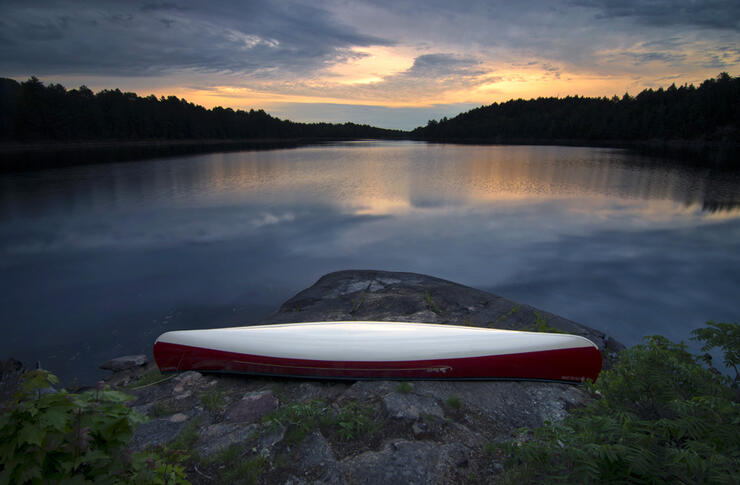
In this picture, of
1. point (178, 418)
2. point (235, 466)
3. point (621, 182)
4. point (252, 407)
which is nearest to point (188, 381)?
point (178, 418)

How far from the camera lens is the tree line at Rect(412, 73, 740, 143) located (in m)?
88.1

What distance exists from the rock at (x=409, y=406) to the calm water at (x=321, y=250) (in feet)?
19.6

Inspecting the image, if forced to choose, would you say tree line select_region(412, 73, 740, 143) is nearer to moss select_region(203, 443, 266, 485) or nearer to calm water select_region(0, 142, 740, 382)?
calm water select_region(0, 142, 740, 382)

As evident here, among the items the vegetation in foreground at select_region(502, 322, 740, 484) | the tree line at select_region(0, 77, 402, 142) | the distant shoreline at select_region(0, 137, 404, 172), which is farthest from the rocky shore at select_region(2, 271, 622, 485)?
the tree line at select_region(0, 77, 402, 142)

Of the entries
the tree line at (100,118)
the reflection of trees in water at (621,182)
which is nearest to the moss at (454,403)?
the reflection of trees in water at (621,182)

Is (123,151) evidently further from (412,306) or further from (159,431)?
(159,431)

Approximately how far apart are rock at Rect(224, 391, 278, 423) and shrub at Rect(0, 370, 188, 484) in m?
2.41

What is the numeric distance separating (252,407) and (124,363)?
4.13m

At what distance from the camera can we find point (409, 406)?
495 centimetres

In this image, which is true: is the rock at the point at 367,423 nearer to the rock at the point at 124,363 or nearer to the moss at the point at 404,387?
the moss at the point at 404,387

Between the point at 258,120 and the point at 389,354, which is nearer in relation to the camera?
the point at 389,354

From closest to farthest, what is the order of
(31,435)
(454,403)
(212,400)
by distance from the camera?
(31,435), (454,403), (212,400)

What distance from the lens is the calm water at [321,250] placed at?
33.8 feet

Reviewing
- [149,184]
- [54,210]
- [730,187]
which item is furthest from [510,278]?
[149,184]
